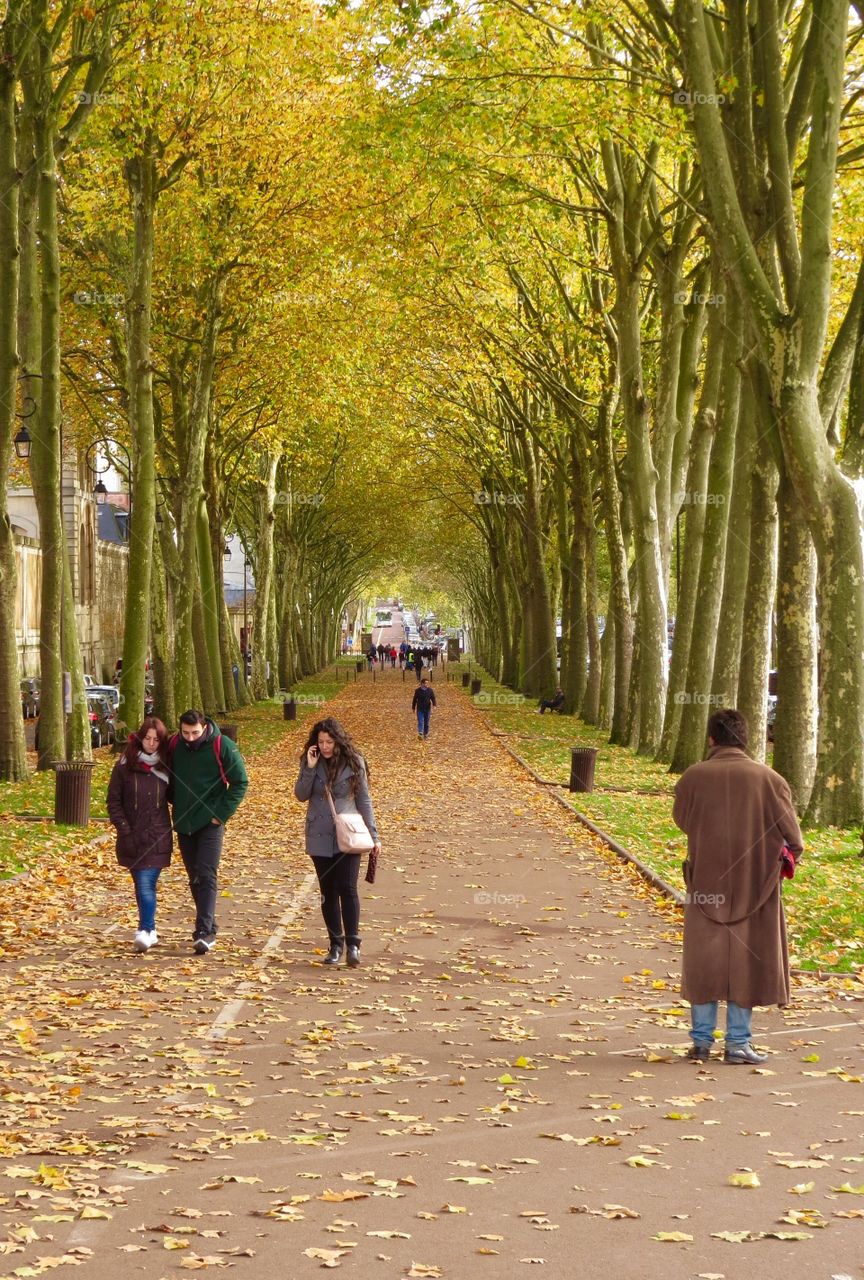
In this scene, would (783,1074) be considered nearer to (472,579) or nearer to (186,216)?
(186,216)

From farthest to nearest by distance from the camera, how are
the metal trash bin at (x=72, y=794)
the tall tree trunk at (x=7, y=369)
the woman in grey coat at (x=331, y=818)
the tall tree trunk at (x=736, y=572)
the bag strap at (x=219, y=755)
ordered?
Answer: the tall tree trunk at (x=7, y=369)
the tall tree trunk at (x=736, y=572)
the metal trash bin at (x=72, y=794)
the bag strap at (x=219, y=755)
the woman in grey coat at (x=331, y=818)

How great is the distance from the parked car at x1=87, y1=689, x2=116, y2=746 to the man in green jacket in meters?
27.9

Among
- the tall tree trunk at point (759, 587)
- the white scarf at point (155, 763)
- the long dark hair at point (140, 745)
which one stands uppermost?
the tall tree trunk at point (759, 587)

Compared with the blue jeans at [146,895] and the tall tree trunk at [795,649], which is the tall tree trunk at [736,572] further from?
the blue jeans at [146,895]

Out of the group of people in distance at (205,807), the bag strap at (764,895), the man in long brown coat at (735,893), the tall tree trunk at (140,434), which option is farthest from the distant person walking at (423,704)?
the bag strap at (764,895)

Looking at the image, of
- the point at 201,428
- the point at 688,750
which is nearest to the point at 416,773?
the point at 688,750

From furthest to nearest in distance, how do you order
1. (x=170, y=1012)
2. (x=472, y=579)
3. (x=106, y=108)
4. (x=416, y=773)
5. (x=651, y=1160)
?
(x=472, y=579) < (x=416, y=773) < (x=106, y=108) < (x=170, y=1012) < (x=651, y=1160)

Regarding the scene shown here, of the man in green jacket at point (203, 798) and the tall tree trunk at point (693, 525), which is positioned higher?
the tall tree trunk at point (693, 525)

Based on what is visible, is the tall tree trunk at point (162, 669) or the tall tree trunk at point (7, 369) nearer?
the tall tree trunk at point (7, 369)

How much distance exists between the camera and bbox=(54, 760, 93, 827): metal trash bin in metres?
18.7

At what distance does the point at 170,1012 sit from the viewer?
959 cm

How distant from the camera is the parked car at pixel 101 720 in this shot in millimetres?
39625

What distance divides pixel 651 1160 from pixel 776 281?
43.5ft

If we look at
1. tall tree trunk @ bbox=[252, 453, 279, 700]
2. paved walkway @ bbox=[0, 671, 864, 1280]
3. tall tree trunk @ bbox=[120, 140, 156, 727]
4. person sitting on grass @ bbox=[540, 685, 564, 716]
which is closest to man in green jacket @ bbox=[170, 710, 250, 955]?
paved walkway @ bbox=[0, 671, 864, 1280]
